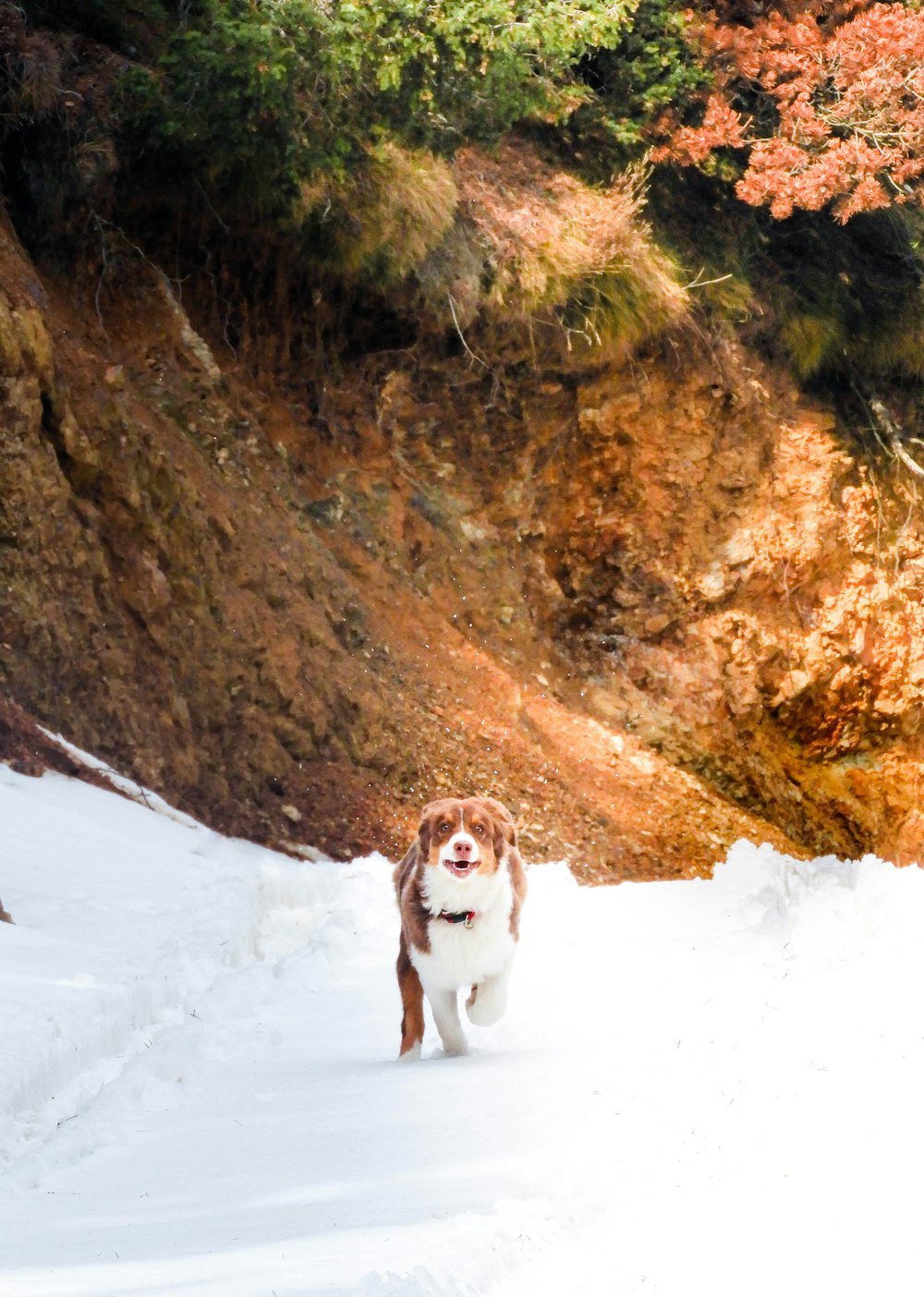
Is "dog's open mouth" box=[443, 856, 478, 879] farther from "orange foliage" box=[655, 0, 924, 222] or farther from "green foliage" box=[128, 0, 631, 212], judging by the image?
"orange foliage" box=[655, 0, 924, 222]

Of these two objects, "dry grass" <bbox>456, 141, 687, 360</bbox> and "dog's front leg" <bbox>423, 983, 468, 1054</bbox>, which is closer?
"dog's front leg" <bbox>423, 983, 468, 1054</bbox>

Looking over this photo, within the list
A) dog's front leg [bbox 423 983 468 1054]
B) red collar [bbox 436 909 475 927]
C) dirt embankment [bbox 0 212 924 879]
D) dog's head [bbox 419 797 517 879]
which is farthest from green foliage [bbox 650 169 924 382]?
dog's front leg [bbox 423 983 468 1054]

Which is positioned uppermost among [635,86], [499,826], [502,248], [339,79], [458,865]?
[458,865]

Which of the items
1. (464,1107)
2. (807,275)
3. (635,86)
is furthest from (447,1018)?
(807,275)

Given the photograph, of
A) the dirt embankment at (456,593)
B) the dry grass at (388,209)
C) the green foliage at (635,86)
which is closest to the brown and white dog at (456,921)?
the dirt embankment at (456,593)

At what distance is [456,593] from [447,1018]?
46.0ft

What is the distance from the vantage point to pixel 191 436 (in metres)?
16.7

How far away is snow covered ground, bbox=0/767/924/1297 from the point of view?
364 cm

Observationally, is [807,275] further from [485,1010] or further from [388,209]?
[485,1010]

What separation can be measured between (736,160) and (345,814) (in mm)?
12084

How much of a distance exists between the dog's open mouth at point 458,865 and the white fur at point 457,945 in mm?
78

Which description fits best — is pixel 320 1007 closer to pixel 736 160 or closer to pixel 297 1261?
pixel 297 1261

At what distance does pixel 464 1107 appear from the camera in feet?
17.0

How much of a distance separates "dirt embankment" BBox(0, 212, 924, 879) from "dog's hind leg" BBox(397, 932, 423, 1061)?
7087 mm
